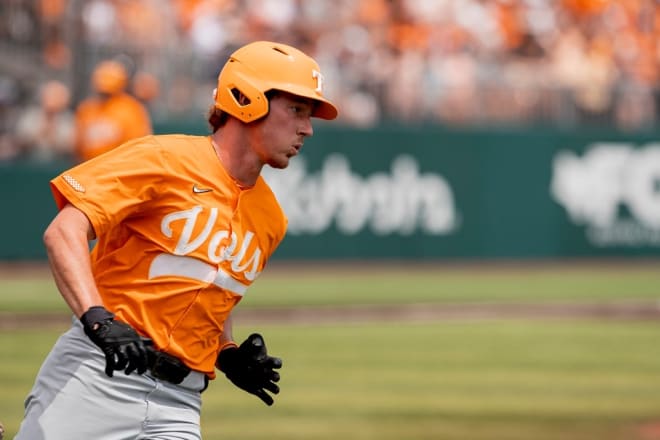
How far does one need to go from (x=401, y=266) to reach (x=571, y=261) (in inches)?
138

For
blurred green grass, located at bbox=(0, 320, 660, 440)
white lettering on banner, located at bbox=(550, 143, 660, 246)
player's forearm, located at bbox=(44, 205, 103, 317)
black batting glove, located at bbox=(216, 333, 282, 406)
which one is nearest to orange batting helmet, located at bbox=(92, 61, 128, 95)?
blurred green grass, located at bbox=(0, 320, 660, 440)

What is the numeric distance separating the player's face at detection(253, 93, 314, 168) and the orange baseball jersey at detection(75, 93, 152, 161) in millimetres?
12542

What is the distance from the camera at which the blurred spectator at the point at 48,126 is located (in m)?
20.1

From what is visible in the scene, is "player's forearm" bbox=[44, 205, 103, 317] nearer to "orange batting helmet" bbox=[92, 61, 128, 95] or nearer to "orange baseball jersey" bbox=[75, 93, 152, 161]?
"orange baseball jersey" bbox=[75, 93, 152, 161]

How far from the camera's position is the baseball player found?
4535mm

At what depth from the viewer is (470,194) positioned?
2380 centimetres

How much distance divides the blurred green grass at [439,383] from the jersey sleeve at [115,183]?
4.31 metres

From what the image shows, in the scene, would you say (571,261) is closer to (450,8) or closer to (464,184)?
(464,184)

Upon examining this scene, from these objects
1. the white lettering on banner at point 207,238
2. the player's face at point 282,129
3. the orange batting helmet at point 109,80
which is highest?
the orange batting helmet at point 109,80

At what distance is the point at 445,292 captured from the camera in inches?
754

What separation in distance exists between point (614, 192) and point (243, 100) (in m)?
20.8

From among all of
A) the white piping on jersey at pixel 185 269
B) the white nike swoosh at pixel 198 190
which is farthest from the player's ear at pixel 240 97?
the white piping on jersey at pixel 185 269

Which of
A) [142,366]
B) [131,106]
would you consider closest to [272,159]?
[142,366]

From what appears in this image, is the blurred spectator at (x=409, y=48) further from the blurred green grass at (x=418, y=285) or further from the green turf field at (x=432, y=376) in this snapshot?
the green turf field at (x=432, y=376)
